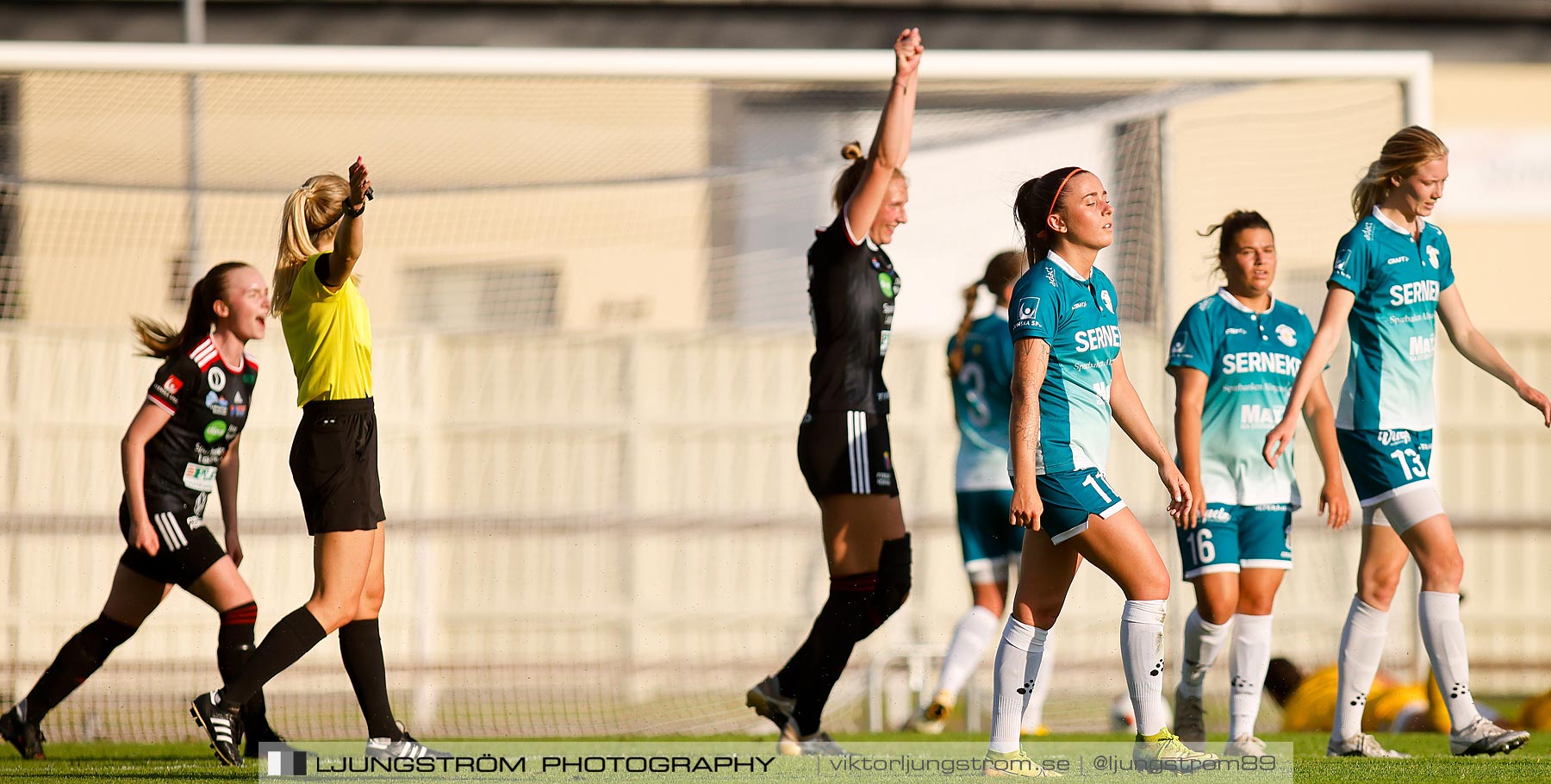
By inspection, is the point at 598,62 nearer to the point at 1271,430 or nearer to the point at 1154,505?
the point at 1271,430

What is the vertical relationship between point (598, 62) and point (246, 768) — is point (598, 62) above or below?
above

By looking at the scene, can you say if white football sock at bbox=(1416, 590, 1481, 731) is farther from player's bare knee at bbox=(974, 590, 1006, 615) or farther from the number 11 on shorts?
player's bare knee at bbox=(974, 590, 1006, 615)

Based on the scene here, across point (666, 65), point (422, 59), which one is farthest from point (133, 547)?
point (666, 65)

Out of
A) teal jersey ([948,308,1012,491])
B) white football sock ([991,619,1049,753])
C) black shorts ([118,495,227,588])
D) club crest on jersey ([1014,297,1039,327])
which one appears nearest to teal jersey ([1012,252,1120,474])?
club crest on jersey ([1014,297,1039,327])

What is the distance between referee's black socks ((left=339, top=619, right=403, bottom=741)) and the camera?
4.68 metres

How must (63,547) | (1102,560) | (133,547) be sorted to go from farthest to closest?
(63,547)
(133,547)
(1102,560)

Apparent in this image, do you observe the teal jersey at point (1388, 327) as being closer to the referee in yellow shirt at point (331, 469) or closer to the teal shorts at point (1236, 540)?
the teal shorts at point (1236, 540)

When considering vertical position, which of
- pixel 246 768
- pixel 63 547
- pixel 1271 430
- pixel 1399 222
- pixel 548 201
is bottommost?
pixel 246 768

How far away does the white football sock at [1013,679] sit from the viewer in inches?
164

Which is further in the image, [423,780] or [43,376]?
[43,376]

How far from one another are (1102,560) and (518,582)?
512 centimetres

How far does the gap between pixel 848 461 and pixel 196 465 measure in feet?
7.61

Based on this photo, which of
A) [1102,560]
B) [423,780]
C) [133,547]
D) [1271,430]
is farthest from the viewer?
[133,547]

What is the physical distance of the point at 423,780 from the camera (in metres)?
4.41
